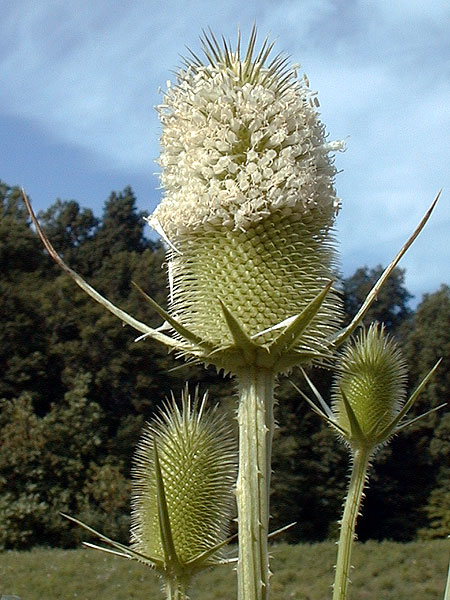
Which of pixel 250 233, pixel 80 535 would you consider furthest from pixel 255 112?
pixel 80 535

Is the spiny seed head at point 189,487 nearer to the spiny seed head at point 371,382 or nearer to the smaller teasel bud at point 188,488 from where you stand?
the smaller teasel bud at point 188,488

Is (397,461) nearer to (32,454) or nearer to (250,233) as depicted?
(32,454)

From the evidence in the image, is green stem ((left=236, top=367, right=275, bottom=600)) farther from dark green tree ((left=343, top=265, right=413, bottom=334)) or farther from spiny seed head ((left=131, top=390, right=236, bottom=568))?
dark green tree ((left=343, top=265, right=413, bottom=334))

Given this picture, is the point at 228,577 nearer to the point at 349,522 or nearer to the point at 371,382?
the point at 371,382

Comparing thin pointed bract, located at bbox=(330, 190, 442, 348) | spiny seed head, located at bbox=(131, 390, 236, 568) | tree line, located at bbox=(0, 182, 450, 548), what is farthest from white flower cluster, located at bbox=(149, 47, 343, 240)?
tree line, located at bbox=(0, 182, 450, 548)

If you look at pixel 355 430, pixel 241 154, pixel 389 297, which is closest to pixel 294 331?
pixel 241 154
